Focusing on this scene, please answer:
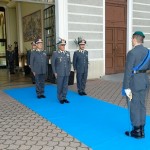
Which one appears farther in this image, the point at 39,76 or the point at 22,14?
the point at 22,14

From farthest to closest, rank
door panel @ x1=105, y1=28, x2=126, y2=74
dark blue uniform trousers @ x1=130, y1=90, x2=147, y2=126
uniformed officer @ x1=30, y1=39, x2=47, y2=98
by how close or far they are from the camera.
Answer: door panel @ x1=105, y1=28, x2=126, y2=74 → uniformed officer @ x1=30, y1=39, x2=47, y2=98 → dark blue uniform trousers @ x1=130, y1=90, x2=147, y2=126

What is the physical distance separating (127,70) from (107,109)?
200cm

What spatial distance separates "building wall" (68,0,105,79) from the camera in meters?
9.43

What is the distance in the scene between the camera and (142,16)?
1160cm

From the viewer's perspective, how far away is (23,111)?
5.41 m

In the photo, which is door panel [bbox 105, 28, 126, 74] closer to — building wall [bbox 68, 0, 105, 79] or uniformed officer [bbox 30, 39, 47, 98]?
building wall [bbox 68, 0, 105, 79]

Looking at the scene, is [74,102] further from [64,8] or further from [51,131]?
[64,8]

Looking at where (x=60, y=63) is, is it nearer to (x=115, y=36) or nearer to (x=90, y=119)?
(x=90, y=119)

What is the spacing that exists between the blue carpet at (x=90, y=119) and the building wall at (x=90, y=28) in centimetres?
310

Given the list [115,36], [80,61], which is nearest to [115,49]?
[115,36]

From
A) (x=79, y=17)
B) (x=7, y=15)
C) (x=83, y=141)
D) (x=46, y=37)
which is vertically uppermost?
(x=7, y=15)

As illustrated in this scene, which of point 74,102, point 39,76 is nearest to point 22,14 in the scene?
point 39,76

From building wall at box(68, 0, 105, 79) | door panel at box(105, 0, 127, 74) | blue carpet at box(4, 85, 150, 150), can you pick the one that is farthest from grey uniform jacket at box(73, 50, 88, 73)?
door panel at box(105, 0, 127, 74)

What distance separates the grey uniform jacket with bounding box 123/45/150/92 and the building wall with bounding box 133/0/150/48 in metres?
8.19
